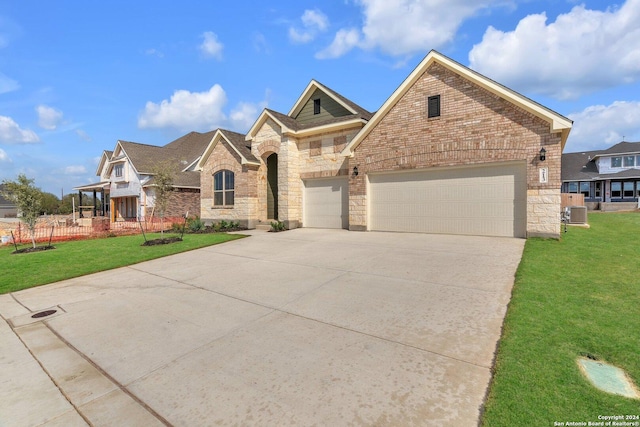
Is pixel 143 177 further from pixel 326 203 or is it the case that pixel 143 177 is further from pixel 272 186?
pixel 326 203

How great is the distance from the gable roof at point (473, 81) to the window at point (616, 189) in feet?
98.9

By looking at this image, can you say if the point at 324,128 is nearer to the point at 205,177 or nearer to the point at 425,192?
the point at 425,192

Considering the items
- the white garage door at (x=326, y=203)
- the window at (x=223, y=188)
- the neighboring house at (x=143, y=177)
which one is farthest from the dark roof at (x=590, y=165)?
the neighboring house at (x=143, y=177)

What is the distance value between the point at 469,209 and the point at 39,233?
918 inches

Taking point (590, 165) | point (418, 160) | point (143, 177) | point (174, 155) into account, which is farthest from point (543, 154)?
point (590, 165)

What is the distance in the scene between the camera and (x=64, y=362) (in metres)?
3.70

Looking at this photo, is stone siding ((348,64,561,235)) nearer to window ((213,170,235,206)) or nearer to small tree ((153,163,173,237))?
window ((213,170,235,206))

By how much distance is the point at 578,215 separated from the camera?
47.3 ft

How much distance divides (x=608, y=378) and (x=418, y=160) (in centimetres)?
1013

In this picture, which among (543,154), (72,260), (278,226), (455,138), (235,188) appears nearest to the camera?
(72,260)

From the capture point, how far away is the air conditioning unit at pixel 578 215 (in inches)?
561

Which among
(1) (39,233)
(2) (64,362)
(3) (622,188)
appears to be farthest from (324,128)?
(3) (622,188)

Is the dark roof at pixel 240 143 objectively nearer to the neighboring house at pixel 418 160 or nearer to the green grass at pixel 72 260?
the neighboring house at pixel 418 160

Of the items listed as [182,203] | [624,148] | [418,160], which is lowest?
[182,203]
